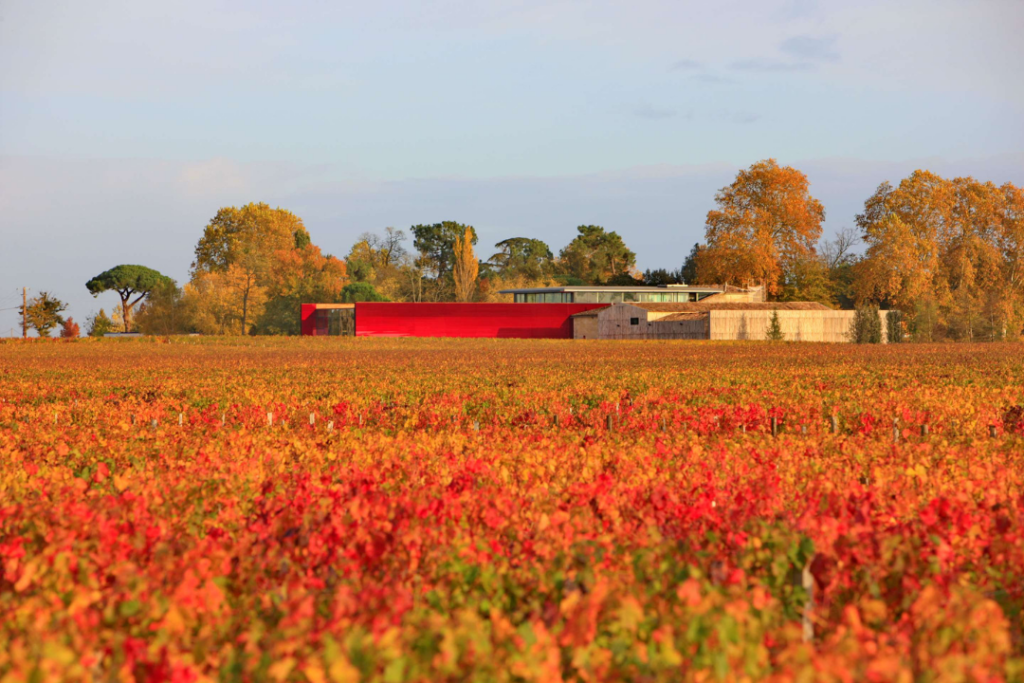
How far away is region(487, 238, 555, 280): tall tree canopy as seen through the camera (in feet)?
348

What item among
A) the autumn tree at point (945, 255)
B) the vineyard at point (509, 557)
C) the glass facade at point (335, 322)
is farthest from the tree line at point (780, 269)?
the vineyard at point (509, 557)

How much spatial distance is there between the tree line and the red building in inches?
483

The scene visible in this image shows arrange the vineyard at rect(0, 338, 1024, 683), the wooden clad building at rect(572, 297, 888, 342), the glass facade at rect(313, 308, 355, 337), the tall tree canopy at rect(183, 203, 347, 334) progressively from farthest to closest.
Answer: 1. the tall tree canopy at rect(183, 203, 347, 334)
2. the glass facade at rect(313, 308, 355, 337)
3. the wooden clad building at rect(572, 297, 888, 342)
4. the vineyard at rect(0, 338, 1024, 683)

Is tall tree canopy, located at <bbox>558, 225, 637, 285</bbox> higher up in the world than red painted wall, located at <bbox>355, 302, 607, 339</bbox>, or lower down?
higher up

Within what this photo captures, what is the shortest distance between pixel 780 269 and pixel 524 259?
45.8m

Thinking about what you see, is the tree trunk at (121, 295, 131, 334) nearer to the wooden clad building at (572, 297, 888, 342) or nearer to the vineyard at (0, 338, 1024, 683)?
the wooden clad building at (572, 297, 888, 342)

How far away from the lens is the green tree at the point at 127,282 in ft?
335

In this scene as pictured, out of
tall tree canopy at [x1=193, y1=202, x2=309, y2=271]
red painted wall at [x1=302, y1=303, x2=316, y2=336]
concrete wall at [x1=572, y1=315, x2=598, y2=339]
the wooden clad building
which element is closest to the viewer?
the wooden clad building

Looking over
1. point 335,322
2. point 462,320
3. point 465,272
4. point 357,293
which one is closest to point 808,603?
point 462,320

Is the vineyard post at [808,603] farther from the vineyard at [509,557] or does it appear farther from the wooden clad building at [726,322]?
the wooden clad building at [726,322]

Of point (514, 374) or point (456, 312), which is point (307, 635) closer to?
point (514, 374)

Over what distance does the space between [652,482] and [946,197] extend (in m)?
68.3

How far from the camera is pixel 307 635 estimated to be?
12.8 feet

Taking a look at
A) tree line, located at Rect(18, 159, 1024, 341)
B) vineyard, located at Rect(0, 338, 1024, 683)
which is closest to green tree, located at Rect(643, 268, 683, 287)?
tree line, located at Rect(18, 159, 1024, 341)
